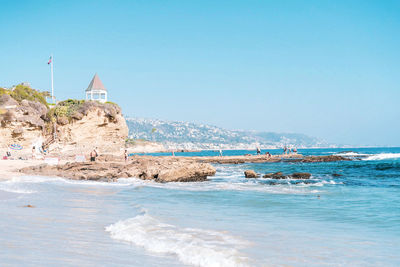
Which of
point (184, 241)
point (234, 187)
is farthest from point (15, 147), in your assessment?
point (184, 241)

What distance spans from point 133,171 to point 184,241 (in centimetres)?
1407

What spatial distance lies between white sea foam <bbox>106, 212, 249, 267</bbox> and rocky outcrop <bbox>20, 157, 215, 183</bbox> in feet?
36.5

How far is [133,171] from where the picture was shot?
781 inches

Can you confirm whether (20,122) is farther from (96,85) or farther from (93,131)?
(96,85)

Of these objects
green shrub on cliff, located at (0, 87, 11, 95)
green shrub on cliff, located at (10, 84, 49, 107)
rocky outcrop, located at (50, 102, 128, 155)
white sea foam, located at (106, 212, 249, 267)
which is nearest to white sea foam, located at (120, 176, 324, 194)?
white sea foam, located at (106, 212, 249, 267)

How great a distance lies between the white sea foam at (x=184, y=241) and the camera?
17.1 feet

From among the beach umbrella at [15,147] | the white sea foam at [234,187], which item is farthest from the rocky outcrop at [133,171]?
the beach umbrella at [15,147]

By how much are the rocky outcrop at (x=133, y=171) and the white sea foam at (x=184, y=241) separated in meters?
11.1

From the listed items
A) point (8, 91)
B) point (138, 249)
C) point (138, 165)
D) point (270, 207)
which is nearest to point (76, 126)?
point (8, 91)

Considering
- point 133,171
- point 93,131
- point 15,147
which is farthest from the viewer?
point 93,131

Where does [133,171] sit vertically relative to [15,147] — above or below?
below

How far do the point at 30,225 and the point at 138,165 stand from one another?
14.1 meters

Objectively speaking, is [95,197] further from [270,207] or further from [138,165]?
[138,165]

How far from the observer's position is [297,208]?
10.5 meters
